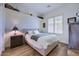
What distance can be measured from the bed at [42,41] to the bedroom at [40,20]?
0.03m

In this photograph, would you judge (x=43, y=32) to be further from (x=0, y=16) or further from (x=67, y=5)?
(x=0, y=16)

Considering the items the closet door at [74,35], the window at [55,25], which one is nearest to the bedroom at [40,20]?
the window at [55,25]

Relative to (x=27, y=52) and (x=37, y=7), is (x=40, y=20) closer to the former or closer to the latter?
(x=37, y=7)

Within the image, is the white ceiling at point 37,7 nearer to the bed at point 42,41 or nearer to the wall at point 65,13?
the wall at point 65,13

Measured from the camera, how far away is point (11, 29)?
1.74m

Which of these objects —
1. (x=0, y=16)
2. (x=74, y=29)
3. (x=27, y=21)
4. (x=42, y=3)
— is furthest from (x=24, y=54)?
(x=74, y=29)

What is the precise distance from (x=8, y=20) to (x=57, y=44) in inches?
51.8

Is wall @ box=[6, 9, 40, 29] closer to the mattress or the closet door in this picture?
the mattress

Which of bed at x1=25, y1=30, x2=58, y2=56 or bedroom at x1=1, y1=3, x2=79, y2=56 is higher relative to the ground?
bedroom at x1=1, y1=3, x2=79, y2=56

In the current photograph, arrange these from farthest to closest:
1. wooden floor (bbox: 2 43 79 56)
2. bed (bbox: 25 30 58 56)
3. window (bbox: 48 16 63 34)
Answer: bed (bbox: 25 30 58 56) < window (bbox: 48 16 63 34) < wooden floor (bbox: 2 43 79 56)

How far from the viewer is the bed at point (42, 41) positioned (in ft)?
6.59

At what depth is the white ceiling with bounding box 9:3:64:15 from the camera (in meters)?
1.71

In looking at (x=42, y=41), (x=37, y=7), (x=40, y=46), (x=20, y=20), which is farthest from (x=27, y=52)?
(x=37, y=7)

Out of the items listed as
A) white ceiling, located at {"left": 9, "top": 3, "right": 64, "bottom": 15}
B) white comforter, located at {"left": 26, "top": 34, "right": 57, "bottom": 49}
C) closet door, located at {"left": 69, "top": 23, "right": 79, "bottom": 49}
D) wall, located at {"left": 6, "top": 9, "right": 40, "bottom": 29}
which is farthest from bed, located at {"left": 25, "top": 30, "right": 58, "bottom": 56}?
white ceiling, located at {"left": 9, "top": 3, "right": 64, "bottom": 15}
